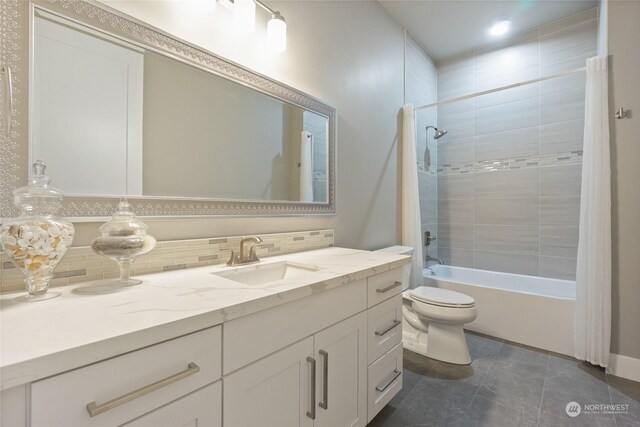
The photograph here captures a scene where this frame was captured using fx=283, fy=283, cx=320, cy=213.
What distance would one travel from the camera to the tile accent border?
2.66 metres

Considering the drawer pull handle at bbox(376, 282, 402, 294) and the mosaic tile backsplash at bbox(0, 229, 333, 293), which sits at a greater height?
the mosaic tile backsplash at bbox(0, 229, 333, 293)

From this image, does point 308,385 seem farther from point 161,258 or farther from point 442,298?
point 442,298

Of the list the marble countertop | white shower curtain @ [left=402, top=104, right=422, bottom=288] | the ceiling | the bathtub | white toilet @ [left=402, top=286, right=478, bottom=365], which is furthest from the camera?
white shower curtain @ [left=402, top=104, right=422, bottom=288]

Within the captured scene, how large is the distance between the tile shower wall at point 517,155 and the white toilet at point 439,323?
134 cm

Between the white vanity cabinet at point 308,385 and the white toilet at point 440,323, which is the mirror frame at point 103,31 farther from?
the white toilet at point 440,323

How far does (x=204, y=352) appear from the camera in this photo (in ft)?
2.26

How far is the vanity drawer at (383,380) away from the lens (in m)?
1.29

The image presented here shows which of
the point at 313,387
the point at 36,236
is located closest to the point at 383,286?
the point at 313,387

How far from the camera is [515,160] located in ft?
9.69

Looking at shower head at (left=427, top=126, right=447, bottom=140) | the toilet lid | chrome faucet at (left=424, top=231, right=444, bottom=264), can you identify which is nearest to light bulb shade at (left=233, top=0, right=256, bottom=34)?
the toilet lid

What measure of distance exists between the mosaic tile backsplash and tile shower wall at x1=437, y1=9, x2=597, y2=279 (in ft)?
7.83

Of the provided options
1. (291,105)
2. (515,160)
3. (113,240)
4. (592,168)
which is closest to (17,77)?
(113,240)

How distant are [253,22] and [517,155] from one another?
286 centimetres

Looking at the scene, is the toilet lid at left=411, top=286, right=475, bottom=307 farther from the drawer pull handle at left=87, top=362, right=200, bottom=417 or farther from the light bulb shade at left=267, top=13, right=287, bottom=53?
the light bulb shade at left=267, top=13, right=287, bottom=53
